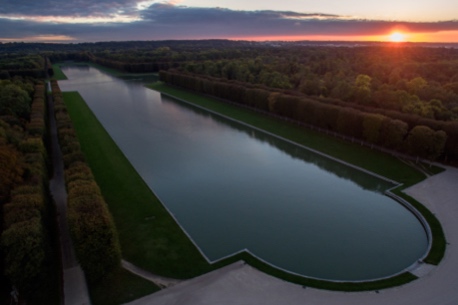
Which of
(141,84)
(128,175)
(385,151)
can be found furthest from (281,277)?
(141,84)

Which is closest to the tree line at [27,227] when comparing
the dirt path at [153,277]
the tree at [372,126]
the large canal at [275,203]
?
the dirt path at [153,277]

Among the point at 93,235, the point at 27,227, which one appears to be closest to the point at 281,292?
the point at 93,235

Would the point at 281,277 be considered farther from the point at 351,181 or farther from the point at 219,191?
the point at 351,181

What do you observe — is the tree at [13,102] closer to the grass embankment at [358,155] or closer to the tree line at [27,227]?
the tree line at [27,227]

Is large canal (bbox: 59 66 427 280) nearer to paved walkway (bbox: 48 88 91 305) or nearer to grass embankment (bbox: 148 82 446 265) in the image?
grass embankment (bbox: 148 82 446 265)

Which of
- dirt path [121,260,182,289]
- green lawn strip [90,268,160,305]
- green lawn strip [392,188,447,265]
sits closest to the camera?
green lawn strip [90,268,160,305]

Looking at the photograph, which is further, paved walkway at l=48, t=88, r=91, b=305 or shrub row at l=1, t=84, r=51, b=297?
paved walkway at l=48, t=88, r=91, b=305

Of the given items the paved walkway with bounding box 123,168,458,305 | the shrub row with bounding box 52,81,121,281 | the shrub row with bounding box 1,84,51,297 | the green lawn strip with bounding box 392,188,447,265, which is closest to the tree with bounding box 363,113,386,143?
the green lawn strip with bounding box 392,188,447,265

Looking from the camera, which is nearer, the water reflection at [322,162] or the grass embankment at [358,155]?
the grass embankment at [358,155]
